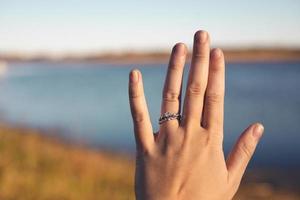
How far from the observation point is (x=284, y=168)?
11.8 meters

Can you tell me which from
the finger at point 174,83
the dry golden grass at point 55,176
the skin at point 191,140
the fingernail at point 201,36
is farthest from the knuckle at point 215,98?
the dry golden grass at point 55,176

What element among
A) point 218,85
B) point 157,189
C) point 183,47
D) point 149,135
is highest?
point 183,47

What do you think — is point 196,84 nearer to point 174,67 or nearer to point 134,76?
point 174,67

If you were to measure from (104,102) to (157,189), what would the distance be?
2716cm

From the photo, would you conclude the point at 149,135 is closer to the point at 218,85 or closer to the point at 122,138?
the point at 218,85

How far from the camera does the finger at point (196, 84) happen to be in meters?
1.72

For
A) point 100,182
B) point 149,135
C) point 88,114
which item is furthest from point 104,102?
point 149,135

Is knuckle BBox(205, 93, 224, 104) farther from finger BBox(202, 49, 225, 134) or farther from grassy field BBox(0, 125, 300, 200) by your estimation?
grassy field BBox(0, 125, 300, 200)

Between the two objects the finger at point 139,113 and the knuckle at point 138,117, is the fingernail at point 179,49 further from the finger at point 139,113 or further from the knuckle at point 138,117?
the knuckle at point 138,117

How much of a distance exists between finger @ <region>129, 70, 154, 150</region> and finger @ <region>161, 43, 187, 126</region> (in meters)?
0.07

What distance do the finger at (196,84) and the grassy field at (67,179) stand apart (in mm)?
4834

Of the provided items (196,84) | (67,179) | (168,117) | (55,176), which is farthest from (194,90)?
(55,176)

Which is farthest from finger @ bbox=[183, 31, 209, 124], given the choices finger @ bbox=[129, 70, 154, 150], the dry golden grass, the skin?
the dry golden grass

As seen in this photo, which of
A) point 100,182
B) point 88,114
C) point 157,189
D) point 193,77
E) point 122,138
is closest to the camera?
point 157,189
